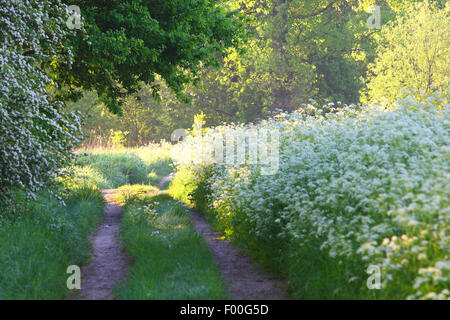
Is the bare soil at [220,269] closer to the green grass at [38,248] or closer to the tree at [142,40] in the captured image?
the green grass at [38,248]

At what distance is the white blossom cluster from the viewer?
7613 millimetres

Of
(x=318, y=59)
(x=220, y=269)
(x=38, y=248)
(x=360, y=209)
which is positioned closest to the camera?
(x=360, y=209)

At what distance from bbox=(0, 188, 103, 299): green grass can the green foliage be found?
22766 millimetres

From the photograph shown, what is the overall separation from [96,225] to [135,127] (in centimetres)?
4221

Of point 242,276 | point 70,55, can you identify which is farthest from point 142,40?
point 242,276

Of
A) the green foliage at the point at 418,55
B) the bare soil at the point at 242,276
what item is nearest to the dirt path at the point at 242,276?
the bare soil at the point at 242,276

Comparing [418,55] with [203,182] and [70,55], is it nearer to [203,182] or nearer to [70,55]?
[203,182]

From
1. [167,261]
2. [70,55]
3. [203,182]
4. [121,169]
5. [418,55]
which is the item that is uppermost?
[418,55]

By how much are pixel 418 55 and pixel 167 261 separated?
25730mm

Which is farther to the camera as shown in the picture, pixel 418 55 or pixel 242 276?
pixel 418 55

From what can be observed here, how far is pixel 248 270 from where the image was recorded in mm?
8078

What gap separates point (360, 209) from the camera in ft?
21.3
